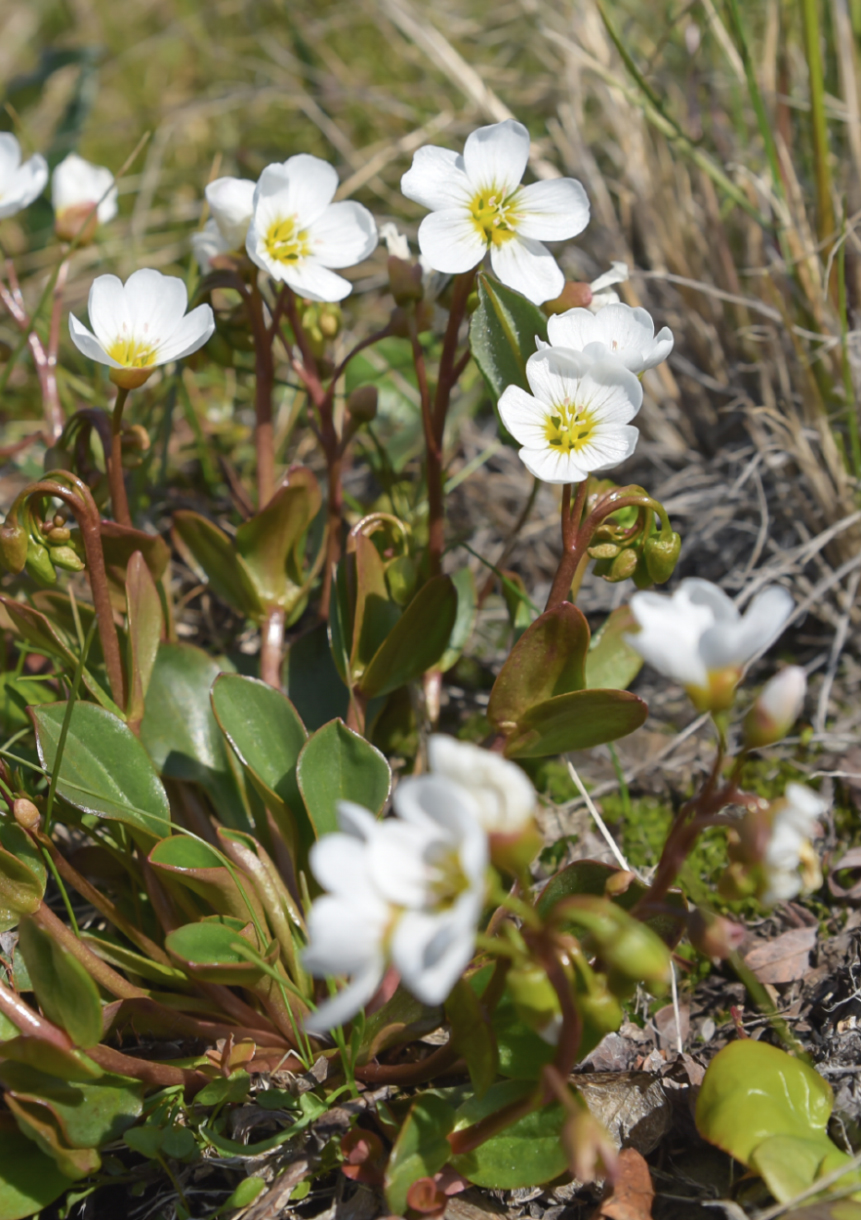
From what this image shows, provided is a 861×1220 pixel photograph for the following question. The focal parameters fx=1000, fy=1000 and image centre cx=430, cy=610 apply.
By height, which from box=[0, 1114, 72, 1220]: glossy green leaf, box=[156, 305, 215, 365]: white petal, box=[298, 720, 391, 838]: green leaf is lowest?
box=[0, 1114, 72, 1220]: glossy green leaf

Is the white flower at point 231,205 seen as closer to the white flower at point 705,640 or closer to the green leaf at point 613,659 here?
the green leaf at point 613,659

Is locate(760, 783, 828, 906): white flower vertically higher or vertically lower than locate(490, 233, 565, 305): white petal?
lower

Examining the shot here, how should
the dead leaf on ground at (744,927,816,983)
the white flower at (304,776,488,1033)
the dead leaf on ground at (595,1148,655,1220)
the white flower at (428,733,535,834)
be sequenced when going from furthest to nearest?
the dead leaf on ground at (744,927,816,983), the dead leaf on ground at (595,1148,655,1220), the white flower at (428,733,535,834), the white flower at (304,776,488,1033)

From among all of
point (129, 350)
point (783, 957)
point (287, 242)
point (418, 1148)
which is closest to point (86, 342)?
point (129, 350)

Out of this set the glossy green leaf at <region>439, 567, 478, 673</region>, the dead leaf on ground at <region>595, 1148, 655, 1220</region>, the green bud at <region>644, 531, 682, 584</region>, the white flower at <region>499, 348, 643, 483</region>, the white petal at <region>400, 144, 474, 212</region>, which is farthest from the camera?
the glossy green leaf at <region>439, 567, 478, 673</region>

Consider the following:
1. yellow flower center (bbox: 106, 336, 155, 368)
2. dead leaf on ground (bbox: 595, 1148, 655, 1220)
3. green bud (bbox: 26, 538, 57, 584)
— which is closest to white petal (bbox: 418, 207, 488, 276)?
yellow flower center (bbox: 106, 336, 155, 368)

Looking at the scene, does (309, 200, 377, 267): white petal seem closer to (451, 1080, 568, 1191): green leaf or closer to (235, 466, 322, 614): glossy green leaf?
(235, 466, 322, 614): glossy green leaf

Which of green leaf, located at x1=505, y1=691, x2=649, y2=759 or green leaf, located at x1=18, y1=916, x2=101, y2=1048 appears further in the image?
green leaf, located at x1=505, y1=691, x2=649, y2=759
